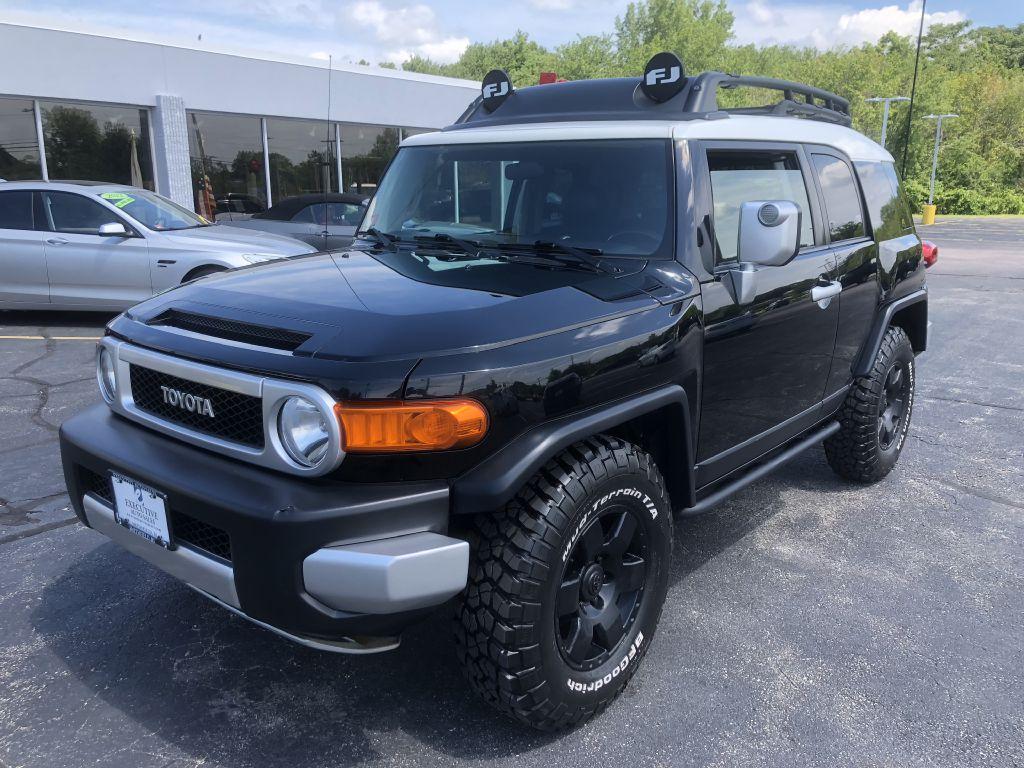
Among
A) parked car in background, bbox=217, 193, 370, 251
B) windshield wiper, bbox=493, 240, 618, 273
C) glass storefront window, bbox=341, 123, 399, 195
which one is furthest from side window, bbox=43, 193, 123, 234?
glass storefront window, bbox=341, 123, 399, 195

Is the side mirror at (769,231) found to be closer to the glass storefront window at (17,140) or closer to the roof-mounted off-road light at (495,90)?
the roof-mounted off-road light at (495,90)

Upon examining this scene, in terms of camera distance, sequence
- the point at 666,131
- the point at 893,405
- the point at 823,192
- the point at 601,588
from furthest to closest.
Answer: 1. the point at 893,405
2. the point at 823,192
3. the point at 666,131
4. the point at 601,588

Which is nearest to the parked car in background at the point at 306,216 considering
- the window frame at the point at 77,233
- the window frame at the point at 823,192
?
the window frame at the point at 77,233

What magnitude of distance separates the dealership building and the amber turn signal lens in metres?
10.9

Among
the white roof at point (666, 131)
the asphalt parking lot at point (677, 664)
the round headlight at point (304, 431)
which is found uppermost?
the white roof at point (666, 131)

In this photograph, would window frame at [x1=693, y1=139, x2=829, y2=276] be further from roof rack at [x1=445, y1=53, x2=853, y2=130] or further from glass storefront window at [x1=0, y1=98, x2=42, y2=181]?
glass storefront window at [x1=0, y1=98, x2=42, y2=181]

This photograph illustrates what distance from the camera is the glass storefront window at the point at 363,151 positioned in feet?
58.4

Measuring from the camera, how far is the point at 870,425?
4316 mm

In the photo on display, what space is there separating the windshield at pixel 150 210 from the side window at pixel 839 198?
23.4 feet

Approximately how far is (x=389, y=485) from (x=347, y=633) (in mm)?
415

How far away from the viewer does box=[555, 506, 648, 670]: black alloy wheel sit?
8.20 feet

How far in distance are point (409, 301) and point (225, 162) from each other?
15.2 metres

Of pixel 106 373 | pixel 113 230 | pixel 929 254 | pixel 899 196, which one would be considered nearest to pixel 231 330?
pixel 106 373

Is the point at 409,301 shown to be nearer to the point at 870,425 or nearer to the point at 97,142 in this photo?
the point at 870,425
